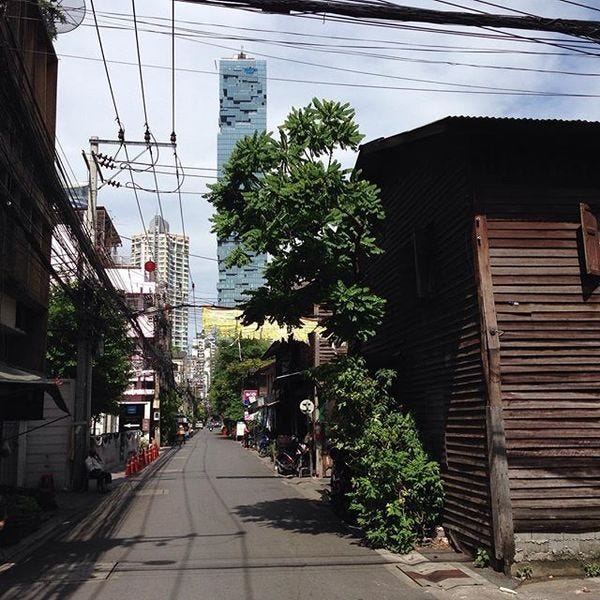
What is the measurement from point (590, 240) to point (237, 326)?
35200 millimetres

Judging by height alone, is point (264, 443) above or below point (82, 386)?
below

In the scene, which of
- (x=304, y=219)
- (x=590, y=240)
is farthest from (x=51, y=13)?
(x=590, y=240)

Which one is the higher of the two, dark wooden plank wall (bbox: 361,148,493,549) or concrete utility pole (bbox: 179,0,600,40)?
Answer: concrete utility pole (bbox: 179,0,600,40)

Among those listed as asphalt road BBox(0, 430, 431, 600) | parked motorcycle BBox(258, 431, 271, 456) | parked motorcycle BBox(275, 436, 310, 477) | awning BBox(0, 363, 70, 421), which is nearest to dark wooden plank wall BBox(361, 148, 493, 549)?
asphalt road BBox(0, 430, 431, 600)

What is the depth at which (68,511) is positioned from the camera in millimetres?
15086

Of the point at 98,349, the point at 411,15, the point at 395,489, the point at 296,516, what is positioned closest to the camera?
the point at 411,15

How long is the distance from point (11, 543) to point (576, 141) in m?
11.6

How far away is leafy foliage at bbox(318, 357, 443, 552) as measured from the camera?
996 cm

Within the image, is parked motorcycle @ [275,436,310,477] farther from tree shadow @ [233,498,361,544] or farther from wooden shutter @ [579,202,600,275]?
wooden shutter @ [579,202,600,275]

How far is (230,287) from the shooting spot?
32.2m

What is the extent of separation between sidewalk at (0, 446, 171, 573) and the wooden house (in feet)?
23.2

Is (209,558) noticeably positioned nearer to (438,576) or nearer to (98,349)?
(438,576)

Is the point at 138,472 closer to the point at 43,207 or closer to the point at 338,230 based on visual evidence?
the point at 43,207

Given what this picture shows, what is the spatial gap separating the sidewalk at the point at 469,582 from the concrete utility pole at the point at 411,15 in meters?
6.62
